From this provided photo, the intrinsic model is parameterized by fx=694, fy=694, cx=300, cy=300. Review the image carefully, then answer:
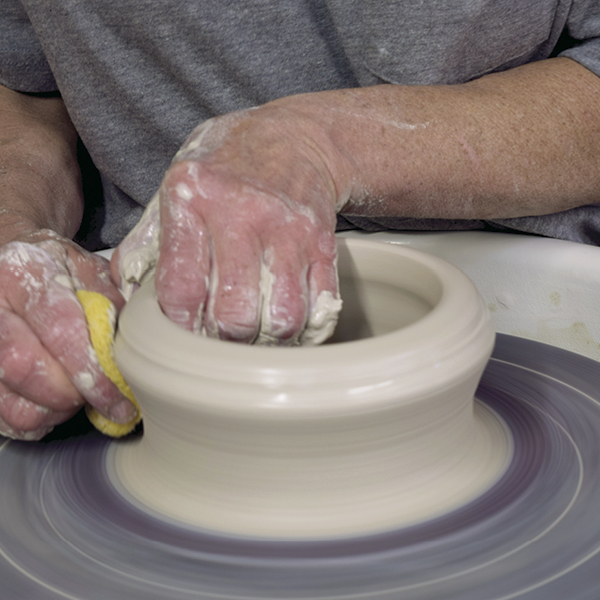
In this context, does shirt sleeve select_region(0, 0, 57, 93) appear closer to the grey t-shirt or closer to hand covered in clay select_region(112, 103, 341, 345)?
the grey t-shirt

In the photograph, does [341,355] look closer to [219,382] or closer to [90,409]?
[219,382]

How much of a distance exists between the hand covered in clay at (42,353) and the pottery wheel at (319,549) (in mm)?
64

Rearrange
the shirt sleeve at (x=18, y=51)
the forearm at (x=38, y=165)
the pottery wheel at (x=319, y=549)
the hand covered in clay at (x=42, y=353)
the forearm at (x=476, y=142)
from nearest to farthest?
1. the pottery wheel at (x=319, y=549)
2. the hand covered in clay at (x=42, y=353)
3. the forearm at (x=476, y=142)
4. the forearm at (x=38, y=165)
5. the shirt sleeve at (x=18, y=51)

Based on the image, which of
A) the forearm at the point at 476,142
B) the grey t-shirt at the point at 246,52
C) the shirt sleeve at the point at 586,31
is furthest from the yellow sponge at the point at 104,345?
the shirt sleeve at the point at 586,31

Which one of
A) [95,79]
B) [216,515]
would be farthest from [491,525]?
[95,79]

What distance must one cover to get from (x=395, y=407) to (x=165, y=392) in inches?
7.9

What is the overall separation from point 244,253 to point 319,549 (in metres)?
0.28

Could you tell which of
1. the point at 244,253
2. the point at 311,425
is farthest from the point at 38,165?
the point at 311,425

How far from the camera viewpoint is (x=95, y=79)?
1.20 metres

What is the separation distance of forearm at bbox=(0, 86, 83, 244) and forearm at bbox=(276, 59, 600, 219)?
55cm

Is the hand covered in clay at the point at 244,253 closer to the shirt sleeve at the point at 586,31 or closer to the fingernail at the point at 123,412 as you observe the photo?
the fingernail at the point at 123,412

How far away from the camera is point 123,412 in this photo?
0.76 metres

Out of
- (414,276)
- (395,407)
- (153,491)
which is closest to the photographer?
(395,407)

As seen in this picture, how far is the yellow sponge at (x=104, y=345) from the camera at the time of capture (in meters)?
0.74
